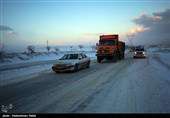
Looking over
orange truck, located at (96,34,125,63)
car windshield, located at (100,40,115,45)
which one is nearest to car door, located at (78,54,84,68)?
orange truck, located at (96,34,125,63)

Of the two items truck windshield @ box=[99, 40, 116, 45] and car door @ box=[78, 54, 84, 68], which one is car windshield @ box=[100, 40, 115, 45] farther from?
car door @ box=[78, 54, 84, 68]

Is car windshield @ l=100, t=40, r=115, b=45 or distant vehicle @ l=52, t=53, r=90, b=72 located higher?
car windshield @ l=100, t=40, r=115, b=45

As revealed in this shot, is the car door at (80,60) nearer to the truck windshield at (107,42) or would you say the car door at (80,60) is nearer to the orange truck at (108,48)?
the orange truck at (108,48)

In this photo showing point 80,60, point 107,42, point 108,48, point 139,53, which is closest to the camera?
point 80,60

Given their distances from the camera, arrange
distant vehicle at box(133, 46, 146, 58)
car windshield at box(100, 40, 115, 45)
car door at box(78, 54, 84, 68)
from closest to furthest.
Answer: car door at box(78, 54, 84, 68) < car windshield at box(100, 40, 115, 45) < distant vehicle at box(133, 46, 146, 58)

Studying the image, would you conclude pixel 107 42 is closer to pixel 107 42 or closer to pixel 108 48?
pixel 107 42

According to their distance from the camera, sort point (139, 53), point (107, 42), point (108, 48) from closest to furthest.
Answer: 1. point (108, 48)
2. point (107, 42)
3. point (139, 53)

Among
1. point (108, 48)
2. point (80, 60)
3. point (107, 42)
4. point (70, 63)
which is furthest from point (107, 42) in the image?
point (70, 63)

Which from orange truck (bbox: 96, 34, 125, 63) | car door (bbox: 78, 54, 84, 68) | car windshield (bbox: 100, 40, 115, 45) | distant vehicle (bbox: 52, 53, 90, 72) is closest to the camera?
distant vehicle (bbox: 52, 53, 90, 72)

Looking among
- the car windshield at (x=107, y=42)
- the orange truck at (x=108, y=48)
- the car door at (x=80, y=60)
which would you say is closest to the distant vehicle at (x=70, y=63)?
the car door at (x=80, y=60)

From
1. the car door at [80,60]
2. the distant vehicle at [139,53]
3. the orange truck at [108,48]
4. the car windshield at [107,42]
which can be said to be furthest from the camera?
the distant vehicle at [139,53]

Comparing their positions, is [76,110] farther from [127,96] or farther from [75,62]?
[75,62]

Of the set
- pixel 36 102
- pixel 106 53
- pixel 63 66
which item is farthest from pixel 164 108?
pixel 106 53

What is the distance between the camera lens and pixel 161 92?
10047 millimetres
